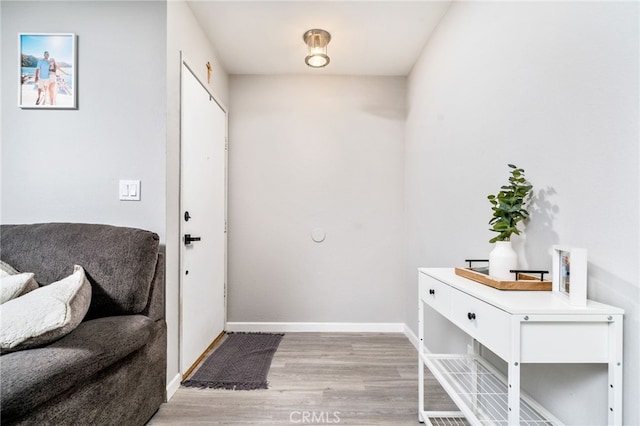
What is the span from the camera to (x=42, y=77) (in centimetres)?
181

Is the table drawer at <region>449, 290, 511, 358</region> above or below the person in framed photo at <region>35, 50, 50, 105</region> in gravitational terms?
below

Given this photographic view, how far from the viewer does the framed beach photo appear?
180cm

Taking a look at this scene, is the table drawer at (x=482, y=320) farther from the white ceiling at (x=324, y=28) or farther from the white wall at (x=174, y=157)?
the white ceiling at (x=324, y=28)

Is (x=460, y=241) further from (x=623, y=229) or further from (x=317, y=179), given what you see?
(x=317, y=179)

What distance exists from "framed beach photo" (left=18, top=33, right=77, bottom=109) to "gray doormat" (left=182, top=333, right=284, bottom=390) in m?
1.88

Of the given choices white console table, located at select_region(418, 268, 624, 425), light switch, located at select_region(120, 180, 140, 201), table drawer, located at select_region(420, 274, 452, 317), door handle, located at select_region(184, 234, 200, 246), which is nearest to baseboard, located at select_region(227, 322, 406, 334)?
door handle, located at select_region(184, 234, 200, 246)

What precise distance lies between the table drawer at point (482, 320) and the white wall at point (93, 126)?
5.22ft

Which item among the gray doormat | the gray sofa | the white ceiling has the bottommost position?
the gray doormat

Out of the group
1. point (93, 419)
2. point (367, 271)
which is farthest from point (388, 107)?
point (93, 419)

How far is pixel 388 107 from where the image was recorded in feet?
10.0

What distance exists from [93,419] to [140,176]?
1.19 m

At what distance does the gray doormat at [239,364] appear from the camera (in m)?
2.03

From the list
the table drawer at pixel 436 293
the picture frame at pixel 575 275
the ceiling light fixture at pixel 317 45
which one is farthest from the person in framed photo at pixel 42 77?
the picture frame at pixel 575 275

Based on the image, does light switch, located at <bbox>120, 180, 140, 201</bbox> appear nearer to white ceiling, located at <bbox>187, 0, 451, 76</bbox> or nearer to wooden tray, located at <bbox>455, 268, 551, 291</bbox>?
white ceiling, located at <bbox>187, 0, 451, 76</bbox>
